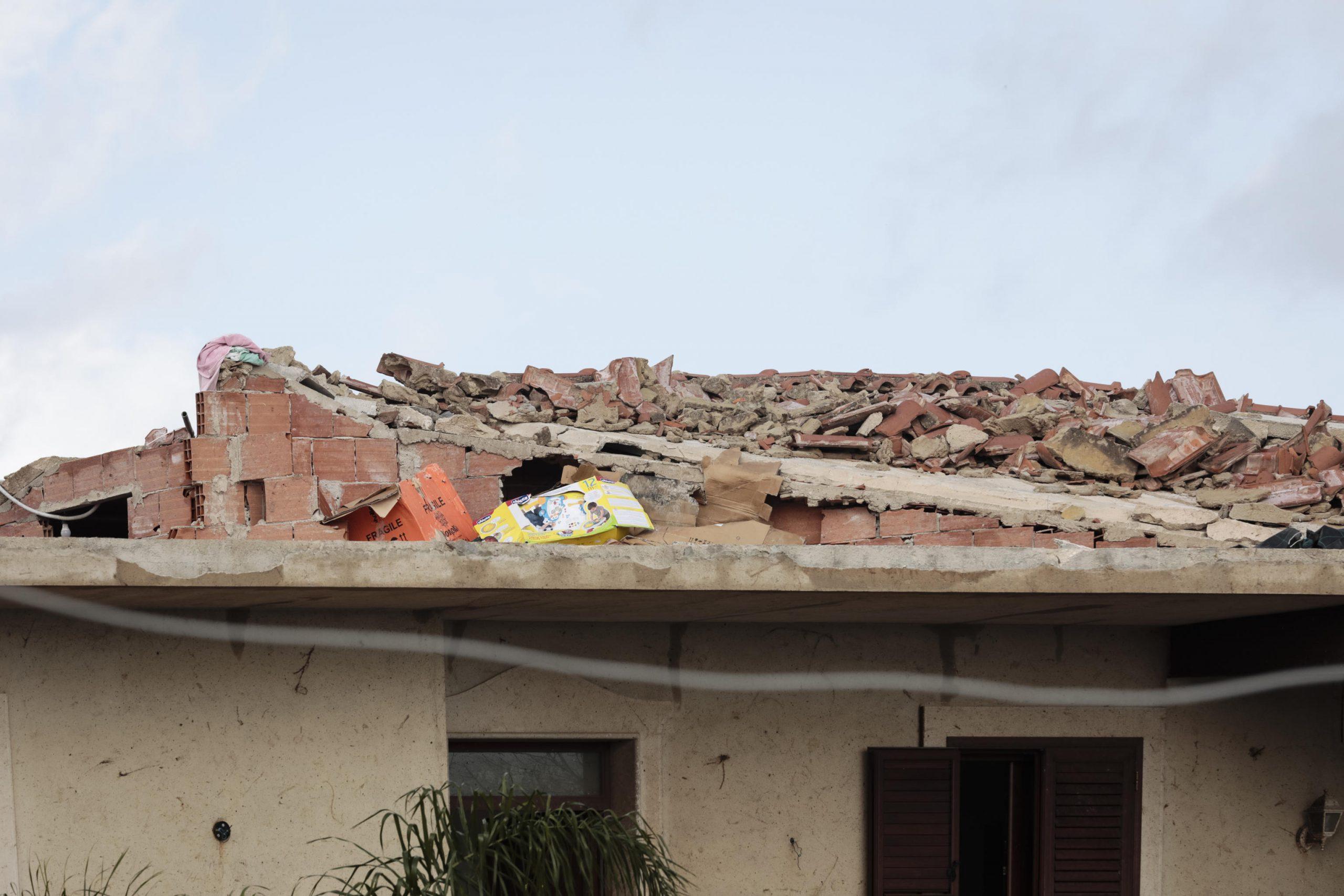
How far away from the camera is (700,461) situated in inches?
336

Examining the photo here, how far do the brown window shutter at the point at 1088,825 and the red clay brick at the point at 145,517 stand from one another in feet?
19.1

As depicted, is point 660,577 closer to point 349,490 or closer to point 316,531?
point 316,531

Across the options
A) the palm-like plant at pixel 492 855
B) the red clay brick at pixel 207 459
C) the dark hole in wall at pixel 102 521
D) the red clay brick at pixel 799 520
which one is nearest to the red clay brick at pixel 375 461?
the red clay brick at pixel 207 459

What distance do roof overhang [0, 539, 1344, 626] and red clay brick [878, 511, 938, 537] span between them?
2.29 metres

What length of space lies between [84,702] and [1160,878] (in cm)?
516

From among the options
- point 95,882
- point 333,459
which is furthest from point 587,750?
point 333,459

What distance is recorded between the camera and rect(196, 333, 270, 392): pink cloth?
28.3 feet

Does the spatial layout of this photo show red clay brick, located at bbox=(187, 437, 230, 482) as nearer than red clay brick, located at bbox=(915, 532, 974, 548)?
No

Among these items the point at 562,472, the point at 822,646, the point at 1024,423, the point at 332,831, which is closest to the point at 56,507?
the point at 562,472

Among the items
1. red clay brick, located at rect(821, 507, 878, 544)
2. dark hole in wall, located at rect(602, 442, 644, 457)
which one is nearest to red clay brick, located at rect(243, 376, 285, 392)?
dark hole in wall, located at rect(602, 442, 644, 457)

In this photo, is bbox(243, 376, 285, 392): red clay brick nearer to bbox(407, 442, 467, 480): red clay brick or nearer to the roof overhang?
bbox(407, 442, 467, 480): red clay brick

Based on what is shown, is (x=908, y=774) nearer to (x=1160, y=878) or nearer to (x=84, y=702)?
(x=1160, y=878)

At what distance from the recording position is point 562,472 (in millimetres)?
8156

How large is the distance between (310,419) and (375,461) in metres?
0.52
